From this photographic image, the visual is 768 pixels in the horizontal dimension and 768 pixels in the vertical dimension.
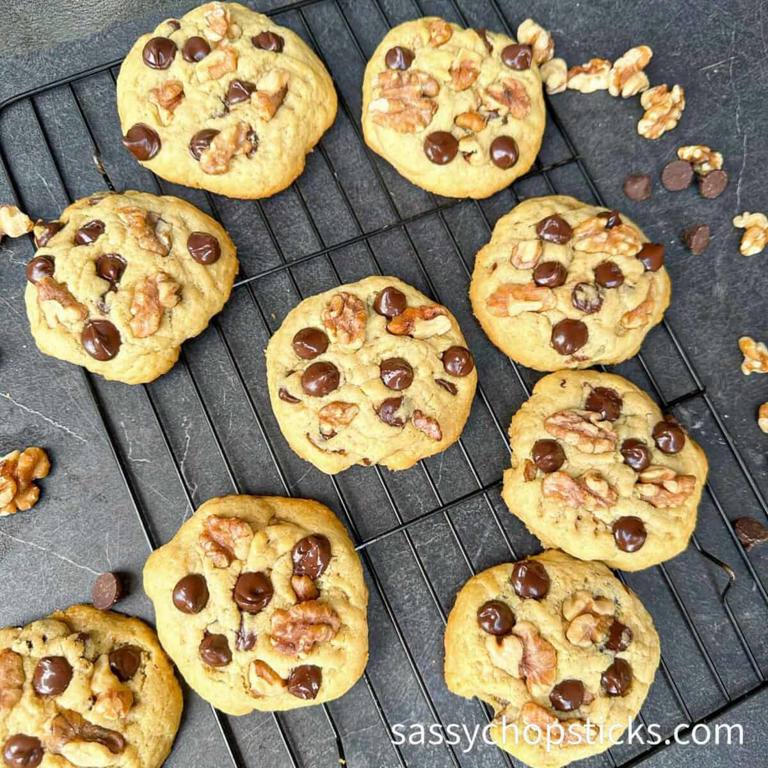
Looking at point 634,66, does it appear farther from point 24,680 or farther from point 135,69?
point 24,680

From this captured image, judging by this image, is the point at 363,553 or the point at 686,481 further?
the point at 363,553

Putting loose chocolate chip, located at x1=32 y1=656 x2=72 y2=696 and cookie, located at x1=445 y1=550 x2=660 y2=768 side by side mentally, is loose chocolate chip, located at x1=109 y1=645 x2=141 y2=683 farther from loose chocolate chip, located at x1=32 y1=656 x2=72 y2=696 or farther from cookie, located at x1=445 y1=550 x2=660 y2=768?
cookie, located at x1=445 y1=550 x2=660 y2=768

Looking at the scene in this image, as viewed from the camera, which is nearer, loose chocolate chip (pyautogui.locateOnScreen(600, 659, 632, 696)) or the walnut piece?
loose chocolate chip (pyautogui.locateOnScreen(600, 659, 632, 696))

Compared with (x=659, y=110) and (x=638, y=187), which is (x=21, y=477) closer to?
(x=638, y=187)

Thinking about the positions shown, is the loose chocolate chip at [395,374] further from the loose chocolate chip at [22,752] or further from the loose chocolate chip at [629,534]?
the loose chocolate chip at [22,752]

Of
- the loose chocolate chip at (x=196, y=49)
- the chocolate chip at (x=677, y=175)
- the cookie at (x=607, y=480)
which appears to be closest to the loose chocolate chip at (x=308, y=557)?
the cookie at (x=607, y=480)

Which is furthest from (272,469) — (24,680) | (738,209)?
(738,209)

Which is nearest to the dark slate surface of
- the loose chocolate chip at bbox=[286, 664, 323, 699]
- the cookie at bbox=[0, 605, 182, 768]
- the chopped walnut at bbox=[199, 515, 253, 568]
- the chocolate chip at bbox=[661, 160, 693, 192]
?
the chocolate chip at bbox=[661, 160, 693, 192]

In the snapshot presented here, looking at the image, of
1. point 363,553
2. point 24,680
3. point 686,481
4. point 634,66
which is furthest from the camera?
point 634,66
